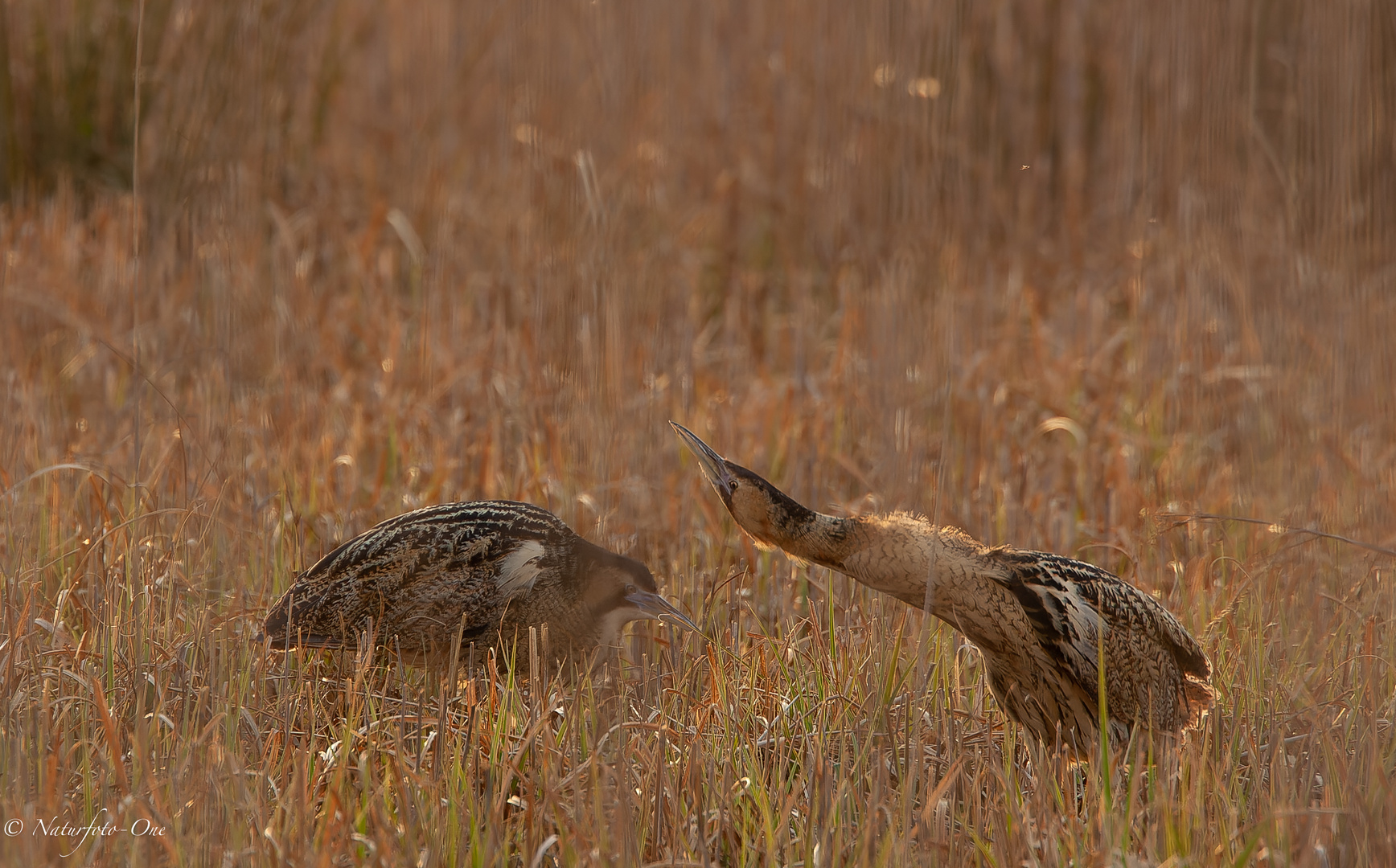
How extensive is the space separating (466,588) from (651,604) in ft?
1.33

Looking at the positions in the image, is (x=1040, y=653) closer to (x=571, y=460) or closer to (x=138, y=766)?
(x=571, y=460)

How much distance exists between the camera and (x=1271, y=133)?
8.00 m

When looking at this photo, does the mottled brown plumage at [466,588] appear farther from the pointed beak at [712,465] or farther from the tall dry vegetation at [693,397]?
the pointed beak at [712,465]

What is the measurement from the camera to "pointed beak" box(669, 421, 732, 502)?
270 centimetres

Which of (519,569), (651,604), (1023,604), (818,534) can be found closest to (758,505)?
(818,534)

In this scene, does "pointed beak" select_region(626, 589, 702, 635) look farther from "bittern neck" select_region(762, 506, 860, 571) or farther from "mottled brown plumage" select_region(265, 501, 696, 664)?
"bittern neck" select_region(762, 506, 860, 571)

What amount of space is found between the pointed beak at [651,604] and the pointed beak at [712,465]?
0.50m

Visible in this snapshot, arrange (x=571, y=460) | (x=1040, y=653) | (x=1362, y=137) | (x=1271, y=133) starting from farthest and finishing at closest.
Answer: (x=1271, y=133) < (x=1362, y=137) < (x=571, y=460) < (x=1040, y=653)

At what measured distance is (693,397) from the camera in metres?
4.86

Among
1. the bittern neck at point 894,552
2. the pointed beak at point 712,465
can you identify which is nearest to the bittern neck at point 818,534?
the bittern neck at point 894,552

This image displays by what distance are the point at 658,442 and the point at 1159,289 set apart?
3271 mm

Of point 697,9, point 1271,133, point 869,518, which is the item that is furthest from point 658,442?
point 1271,133

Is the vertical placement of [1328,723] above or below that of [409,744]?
above

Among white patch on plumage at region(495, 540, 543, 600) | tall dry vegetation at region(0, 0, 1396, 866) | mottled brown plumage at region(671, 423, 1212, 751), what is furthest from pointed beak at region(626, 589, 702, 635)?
mottled brown plumage at region(671, 423, 1212, 751)
